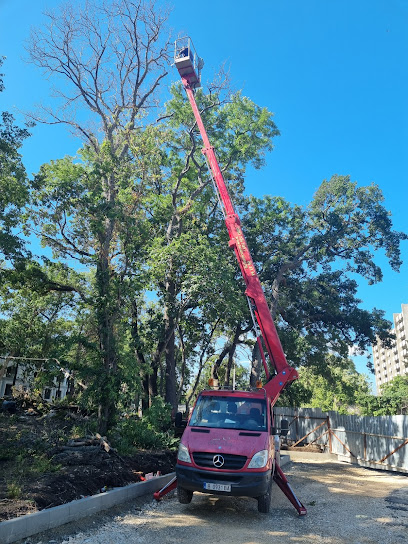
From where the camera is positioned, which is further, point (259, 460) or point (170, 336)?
point (170, 336)

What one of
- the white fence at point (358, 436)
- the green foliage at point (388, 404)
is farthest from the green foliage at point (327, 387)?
the white fence at point (358, 436)

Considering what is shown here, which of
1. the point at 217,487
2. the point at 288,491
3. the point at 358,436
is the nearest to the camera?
the point at 217,487

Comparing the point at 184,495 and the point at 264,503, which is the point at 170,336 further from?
the point at 264,503

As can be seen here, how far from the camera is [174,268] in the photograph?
1648 cm

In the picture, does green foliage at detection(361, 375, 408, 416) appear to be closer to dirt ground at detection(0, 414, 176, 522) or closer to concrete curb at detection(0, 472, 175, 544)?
dirt ground at detection(0, 414, 176, 522)

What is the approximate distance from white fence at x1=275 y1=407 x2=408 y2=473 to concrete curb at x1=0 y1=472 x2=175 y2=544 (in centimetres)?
1008

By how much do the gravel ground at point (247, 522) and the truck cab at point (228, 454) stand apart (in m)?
0.47

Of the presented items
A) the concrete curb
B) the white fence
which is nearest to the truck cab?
the concrete curb

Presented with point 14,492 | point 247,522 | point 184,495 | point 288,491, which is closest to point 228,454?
point 247,522

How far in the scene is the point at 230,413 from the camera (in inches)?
320

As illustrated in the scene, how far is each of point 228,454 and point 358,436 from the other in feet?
41.5

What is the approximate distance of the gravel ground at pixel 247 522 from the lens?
5926mm

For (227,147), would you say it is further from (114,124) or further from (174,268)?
(174,268)

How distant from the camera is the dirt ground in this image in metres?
6.34
